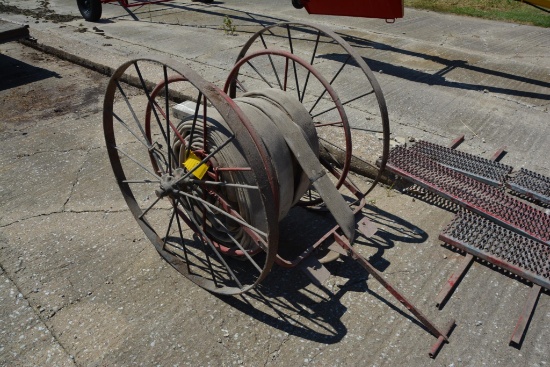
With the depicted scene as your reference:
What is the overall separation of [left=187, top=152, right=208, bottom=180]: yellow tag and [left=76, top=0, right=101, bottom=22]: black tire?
860cm

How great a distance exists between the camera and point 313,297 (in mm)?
3584

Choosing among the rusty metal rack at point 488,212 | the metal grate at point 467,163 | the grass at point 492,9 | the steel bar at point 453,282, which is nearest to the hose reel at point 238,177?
the steel bar at point 453,282

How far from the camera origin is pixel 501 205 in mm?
4262

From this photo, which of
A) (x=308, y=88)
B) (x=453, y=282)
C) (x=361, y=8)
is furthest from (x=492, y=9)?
(x=453, y=282)

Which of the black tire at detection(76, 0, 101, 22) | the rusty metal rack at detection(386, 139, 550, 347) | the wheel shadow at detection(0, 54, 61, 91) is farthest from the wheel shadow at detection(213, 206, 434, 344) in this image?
the black tire at detection(76, 0, 101, 22)

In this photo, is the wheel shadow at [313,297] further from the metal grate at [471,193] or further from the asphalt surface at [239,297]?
the metal grate at [471,193]

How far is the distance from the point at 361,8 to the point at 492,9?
6.39m

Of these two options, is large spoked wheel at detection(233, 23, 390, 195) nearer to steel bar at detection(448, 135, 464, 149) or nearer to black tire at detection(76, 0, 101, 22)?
steel bar at detection(448, 135, 464, 149)

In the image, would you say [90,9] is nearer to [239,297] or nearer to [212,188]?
[212,188]

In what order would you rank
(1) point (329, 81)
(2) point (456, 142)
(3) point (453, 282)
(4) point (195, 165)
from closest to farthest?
1. (4) point (195, 165)
2. (3) point (453, 282)
3. (2) point (456, 142)
4. (1) point (329, 81)

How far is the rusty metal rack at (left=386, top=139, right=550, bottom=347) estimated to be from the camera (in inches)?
143

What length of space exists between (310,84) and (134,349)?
16.0 ft

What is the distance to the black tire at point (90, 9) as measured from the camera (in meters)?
10.4

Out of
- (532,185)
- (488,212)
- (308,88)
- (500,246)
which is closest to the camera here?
(500,246)
